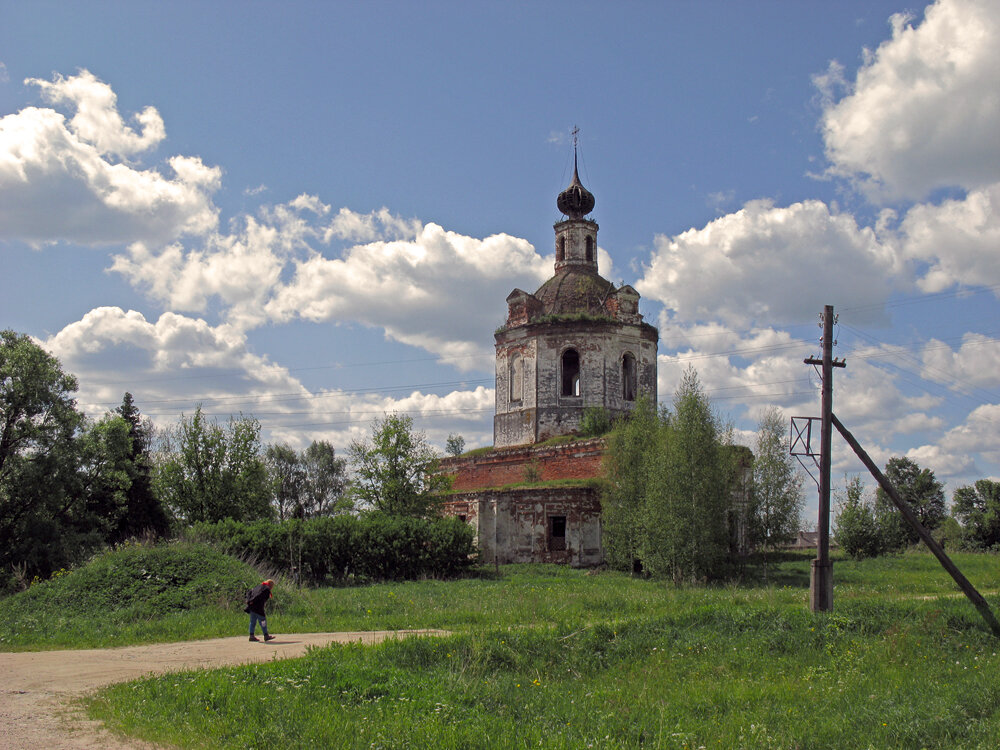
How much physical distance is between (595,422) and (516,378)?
467cm

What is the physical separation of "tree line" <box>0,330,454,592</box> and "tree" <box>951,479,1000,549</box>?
33.7 meters

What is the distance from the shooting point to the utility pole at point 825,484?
16.0m

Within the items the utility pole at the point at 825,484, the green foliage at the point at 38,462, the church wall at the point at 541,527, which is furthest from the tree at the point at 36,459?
the utility pole at the point at 825,484

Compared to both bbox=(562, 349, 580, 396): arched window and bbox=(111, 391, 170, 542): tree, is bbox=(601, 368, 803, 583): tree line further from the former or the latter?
bbox=(111, 391, 170, 542): tree

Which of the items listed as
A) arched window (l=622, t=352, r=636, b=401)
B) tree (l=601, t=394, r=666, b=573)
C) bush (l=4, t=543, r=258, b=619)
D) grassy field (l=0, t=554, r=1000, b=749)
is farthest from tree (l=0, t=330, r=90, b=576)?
arched window (l=622, t=352, r=636, b=401)

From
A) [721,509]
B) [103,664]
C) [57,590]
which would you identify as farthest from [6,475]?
[721,509]

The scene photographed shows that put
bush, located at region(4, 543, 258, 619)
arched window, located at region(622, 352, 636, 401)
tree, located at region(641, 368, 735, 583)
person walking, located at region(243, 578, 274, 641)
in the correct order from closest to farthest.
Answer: person walking, located at region(243, 578, 274, 641)
bush, located at region(4, 543, 258, 619)
tree, located at region(641, 368, 735, 583)
arched window, located at region(622, 352, 636, 401)

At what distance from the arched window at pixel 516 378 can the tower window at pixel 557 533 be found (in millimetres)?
7237

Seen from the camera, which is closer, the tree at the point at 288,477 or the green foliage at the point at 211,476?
the green foliage at the point at 211,476

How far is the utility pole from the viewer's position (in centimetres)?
1600

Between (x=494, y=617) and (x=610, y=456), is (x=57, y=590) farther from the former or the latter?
(x=610, y=456)

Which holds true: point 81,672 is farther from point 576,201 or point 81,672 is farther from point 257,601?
point 576,201

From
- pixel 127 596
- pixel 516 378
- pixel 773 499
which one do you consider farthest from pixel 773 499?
pixel 127 596

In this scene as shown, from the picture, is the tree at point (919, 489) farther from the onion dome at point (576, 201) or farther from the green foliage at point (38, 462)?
the green foliage at point (38, 462)
